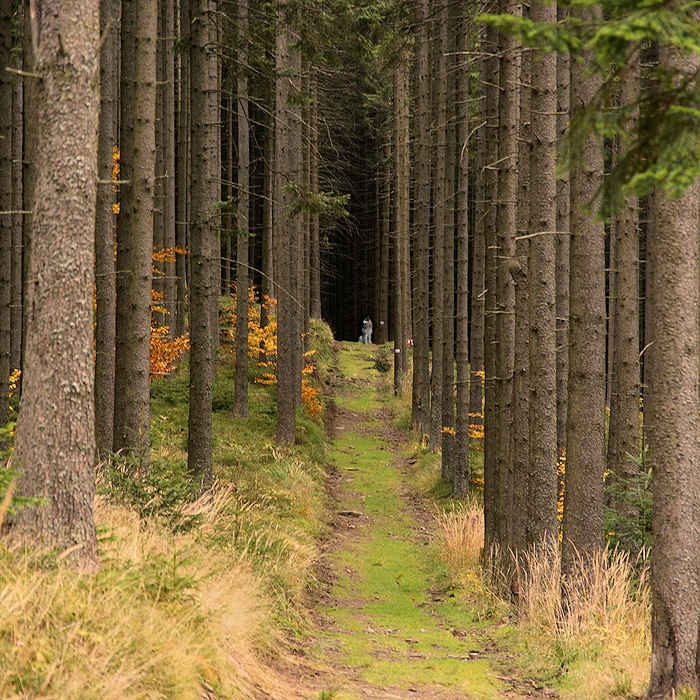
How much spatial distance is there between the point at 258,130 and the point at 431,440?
1025 inches

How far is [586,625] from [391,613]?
312 cm

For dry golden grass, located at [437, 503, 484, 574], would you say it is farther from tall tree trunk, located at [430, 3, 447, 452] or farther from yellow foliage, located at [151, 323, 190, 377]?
yellow foliage, located at [151, 323, 190, 377]

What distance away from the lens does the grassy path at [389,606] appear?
24.8 ft

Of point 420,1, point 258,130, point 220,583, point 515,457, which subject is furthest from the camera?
point 258,130

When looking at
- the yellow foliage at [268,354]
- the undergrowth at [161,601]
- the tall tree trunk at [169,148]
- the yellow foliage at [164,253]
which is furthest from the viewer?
the yellow foliage at [268,354]

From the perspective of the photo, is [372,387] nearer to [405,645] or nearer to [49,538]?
[405,645]

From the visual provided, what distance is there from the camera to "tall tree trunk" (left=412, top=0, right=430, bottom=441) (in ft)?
74.1

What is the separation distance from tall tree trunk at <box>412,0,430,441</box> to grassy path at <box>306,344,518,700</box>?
7.37 ft

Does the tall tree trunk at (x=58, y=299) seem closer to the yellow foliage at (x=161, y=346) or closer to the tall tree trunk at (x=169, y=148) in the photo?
the tall tree trunk at (x=169, y=148)

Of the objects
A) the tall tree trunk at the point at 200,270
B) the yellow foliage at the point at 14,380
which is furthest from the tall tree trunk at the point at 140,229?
the yellow foliage at the point at 14,380

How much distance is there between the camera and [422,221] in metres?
22.7

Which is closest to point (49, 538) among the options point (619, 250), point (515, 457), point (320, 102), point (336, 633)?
point (336, 633)

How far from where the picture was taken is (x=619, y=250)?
45.6 feet

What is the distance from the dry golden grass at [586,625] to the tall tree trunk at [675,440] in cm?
61
